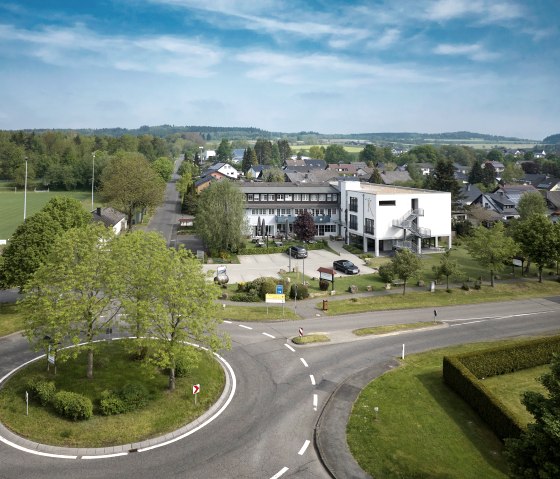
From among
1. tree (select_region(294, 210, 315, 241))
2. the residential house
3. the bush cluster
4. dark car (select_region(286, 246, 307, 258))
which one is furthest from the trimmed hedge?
the residential house

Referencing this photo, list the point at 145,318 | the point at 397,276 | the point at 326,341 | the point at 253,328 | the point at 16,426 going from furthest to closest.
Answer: the point at 397,276, the point at 253,328, the point at 326,341, the point at 145,318, the point at 16,426

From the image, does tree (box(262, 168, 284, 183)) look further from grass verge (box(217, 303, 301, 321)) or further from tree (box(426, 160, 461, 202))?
grass verge (box(217, 303, 301, 321))

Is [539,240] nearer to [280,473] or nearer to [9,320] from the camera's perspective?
[280,473]

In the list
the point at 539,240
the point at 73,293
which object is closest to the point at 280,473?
the point at 73,293

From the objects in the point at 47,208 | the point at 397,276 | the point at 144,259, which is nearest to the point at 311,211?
the point at 397,276

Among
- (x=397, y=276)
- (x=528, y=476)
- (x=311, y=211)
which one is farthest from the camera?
(x=311, y=211)

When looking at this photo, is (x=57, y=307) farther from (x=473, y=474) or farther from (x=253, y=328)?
(x=473, y=474)

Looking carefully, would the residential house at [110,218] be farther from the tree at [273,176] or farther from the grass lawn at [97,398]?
the tree at [273,176]

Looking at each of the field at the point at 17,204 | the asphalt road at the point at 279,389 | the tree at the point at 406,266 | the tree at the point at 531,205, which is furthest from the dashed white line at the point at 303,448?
the tree at the point at 531,205
